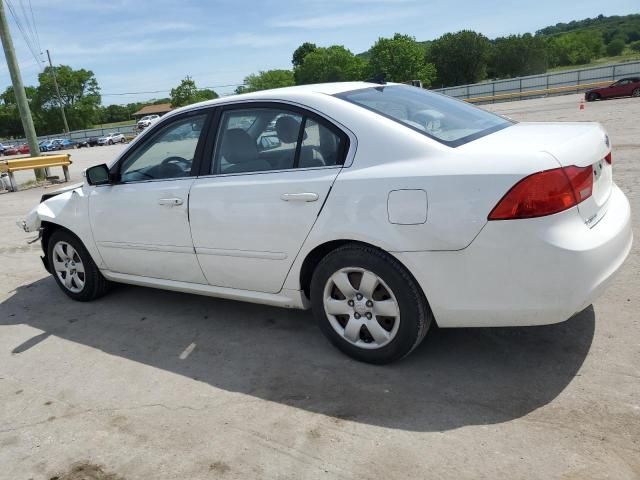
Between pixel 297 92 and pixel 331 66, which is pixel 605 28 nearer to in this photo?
pixel 331 66

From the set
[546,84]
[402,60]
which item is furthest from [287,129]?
[402,60]

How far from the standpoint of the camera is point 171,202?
3.98 meters

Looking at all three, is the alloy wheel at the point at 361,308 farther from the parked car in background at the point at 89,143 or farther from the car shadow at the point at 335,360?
the parked car in background at the point at 89,143

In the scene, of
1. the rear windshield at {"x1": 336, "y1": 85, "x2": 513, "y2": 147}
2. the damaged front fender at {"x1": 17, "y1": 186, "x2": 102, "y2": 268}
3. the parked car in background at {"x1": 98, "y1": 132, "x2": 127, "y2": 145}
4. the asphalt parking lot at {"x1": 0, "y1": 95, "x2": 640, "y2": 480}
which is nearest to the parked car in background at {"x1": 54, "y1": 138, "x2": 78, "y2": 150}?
the parked car in background at {"x1": 98, "y1": 132, "x2": 127, "y2": 145}

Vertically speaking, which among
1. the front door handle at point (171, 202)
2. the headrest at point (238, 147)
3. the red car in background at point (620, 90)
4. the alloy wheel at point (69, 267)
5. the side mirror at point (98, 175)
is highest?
the headrest at point (238, 147)

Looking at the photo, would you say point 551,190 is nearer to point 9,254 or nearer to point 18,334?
point 18,334

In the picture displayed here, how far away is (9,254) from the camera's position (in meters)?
7.37

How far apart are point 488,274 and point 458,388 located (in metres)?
0.72

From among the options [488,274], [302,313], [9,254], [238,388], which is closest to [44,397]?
[238,388]

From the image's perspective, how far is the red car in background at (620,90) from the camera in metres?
29.2

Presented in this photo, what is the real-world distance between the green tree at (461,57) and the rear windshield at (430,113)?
344ft

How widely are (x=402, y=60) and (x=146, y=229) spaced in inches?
3917

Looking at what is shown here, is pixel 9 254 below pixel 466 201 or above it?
below

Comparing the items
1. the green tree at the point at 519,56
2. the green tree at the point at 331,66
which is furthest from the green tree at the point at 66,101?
the green tree at the point at 519,56
